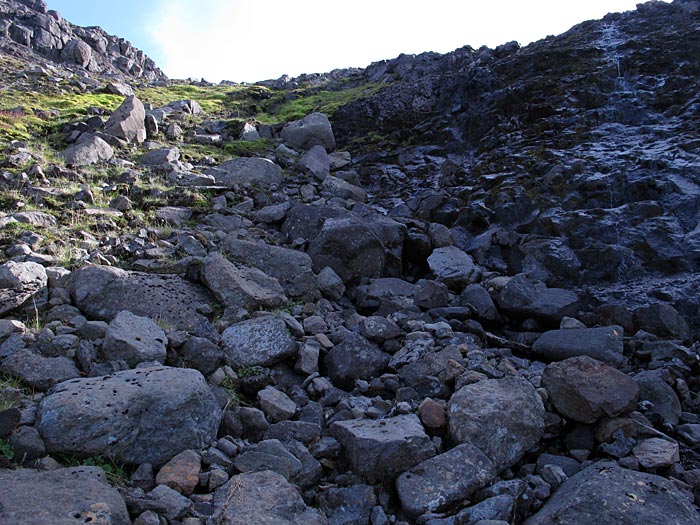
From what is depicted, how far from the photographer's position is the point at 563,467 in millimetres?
4785

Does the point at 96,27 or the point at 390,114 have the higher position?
the point at 96,27

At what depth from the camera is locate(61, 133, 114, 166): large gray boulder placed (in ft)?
35.7

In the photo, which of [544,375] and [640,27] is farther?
[640,27]

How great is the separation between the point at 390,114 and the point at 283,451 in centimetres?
1681

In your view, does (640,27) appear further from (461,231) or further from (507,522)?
(507,522)

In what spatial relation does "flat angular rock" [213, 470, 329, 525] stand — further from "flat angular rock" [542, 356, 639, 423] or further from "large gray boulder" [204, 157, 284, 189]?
"large gray boulder" [204, 157, 284, 189]

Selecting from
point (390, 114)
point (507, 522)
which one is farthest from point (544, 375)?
point (390, 114)

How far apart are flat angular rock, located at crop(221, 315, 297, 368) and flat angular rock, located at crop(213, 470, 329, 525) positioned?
1.92 m

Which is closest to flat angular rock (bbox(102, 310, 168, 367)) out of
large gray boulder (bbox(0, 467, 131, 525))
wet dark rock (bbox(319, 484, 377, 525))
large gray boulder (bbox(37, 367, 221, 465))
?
large gray boulder (bbox(37, 367, 221, 465))

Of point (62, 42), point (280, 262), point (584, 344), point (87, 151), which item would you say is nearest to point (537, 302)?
point (584, 344)

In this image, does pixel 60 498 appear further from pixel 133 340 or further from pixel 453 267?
pixel 453 267

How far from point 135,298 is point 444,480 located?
4165 millimetres

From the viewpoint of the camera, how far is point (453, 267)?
365 inches

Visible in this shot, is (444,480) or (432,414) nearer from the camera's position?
(444,480)
